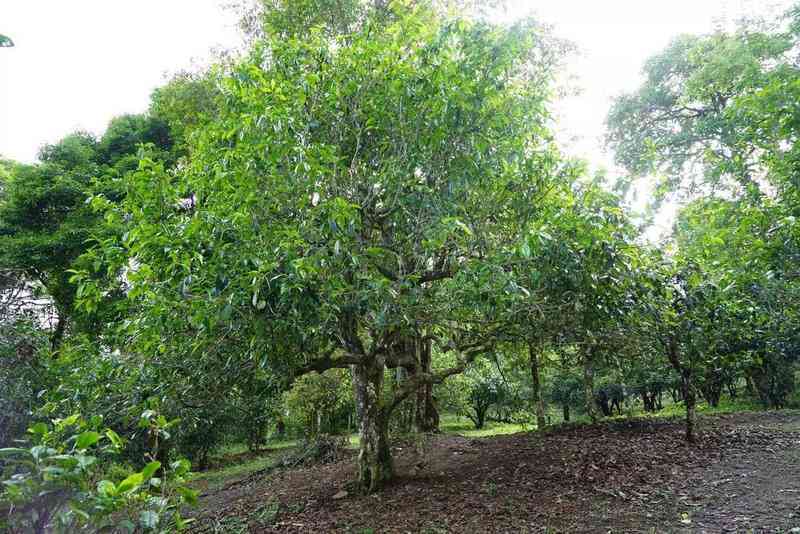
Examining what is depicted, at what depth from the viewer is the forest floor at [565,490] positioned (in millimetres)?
5031

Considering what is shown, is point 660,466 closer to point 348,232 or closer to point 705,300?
point 705,300

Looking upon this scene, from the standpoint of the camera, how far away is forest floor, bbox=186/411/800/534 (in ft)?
16.5

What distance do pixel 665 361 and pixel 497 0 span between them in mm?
7601

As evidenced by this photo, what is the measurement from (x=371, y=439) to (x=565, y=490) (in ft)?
8.87

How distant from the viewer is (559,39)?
9891mm

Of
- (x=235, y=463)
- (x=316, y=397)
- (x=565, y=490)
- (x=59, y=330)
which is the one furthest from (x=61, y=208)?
(x=565, y=490)


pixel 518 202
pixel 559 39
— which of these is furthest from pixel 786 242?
pixel 559 39

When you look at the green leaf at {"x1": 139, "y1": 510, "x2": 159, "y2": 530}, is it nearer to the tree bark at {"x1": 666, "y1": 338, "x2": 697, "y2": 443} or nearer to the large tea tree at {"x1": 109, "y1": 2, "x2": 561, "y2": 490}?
the large tea tree at {"x1": 109, "y1": 2, "x2": 561, "y2": 490}

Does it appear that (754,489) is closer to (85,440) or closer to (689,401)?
(689,401)

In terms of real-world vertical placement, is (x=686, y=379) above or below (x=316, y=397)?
above

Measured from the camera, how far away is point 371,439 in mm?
7016

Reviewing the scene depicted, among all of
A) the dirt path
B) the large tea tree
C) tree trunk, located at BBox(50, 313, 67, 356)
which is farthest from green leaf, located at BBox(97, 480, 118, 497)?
tree trunk, located at BBox(50, 313, 67, 356)

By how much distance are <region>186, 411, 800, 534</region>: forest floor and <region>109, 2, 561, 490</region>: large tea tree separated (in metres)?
2.01

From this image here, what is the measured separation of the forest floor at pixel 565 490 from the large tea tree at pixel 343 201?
2015 millimetres
